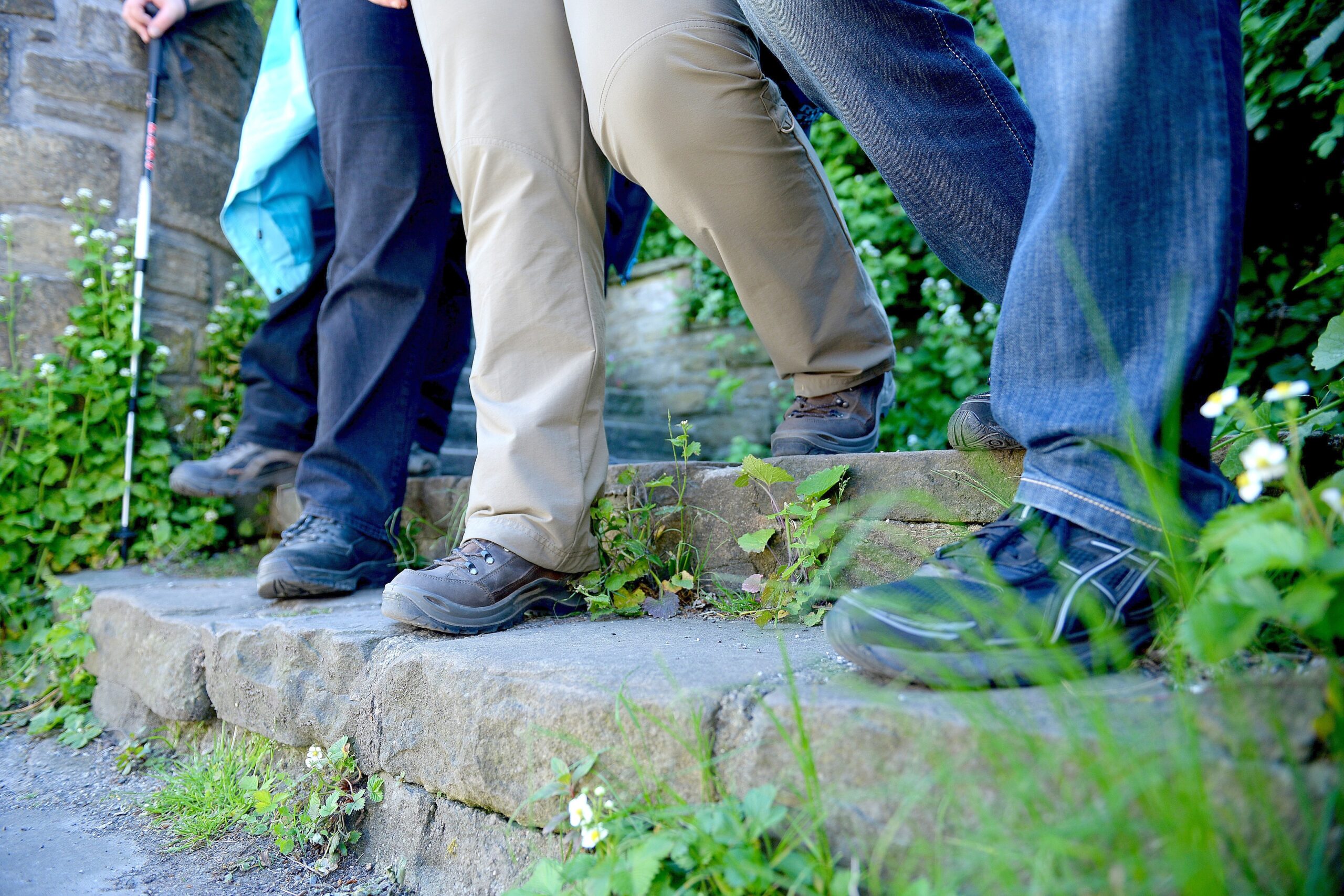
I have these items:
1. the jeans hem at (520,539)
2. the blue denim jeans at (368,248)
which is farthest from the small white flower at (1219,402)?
the blue denim jeans at (368,248)

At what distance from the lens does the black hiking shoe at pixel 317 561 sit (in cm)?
173

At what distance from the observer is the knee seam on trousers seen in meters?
1.40

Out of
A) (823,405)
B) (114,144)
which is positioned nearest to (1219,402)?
(823,405)

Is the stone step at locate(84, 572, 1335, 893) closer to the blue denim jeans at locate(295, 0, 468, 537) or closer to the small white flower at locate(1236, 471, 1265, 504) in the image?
the small white flower at locate(1236, 471, 1265, 504)

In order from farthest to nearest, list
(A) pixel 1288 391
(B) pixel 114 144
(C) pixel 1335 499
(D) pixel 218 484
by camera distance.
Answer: (B) pixel 114 144 < (D) pixel 218 484 < (A) pixel 1288 391 < (C) pixel 1335 499

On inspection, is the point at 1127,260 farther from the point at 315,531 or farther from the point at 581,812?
the point at 315,531

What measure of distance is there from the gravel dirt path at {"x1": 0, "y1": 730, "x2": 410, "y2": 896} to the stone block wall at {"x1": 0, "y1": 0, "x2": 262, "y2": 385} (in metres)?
1.34

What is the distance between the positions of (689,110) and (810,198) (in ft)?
0.89

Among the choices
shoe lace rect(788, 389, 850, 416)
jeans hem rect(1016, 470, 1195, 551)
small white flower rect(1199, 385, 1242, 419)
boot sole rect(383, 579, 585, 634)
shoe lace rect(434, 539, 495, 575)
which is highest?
small white flower rect(1199, 385, 1242, 419)

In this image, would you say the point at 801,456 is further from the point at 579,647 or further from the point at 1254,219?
the point at 1254,219

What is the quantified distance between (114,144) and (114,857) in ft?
6.87

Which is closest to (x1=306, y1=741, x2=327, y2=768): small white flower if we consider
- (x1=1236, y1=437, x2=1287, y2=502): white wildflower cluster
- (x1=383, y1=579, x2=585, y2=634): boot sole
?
(x1=383, y1=579, x2=585, y2=634): boot sole

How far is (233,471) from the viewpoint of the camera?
223 cm

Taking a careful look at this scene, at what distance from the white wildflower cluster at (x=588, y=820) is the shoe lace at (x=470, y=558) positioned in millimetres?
511
